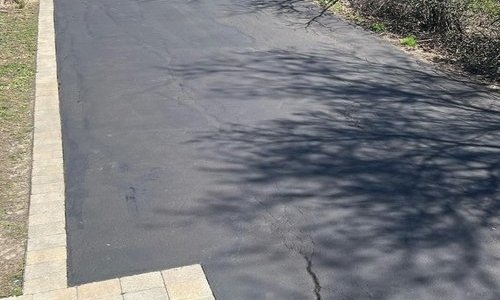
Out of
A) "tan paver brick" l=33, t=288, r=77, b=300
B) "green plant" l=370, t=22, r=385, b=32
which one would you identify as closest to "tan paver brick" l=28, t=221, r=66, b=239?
"tan paver brick" l=33, t=288, r=77, b=300

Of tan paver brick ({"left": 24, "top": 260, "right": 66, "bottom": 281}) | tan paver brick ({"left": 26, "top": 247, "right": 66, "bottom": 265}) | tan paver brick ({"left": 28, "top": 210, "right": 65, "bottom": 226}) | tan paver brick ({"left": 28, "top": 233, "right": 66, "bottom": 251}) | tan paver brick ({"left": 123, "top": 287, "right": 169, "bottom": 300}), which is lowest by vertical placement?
tan paver brick ({"left": 28, "top": 210, "right": 65, "bottom": 226})

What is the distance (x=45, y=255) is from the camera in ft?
13.7

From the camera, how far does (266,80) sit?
8086 mm

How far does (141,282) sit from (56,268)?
24.2 inches

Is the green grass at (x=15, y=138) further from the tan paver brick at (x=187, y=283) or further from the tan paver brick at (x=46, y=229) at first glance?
the tan paver brick at (x=187, y=283)

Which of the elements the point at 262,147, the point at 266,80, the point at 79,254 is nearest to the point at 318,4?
the point at 266,80

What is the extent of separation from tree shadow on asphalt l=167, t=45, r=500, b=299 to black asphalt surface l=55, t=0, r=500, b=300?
2 cm

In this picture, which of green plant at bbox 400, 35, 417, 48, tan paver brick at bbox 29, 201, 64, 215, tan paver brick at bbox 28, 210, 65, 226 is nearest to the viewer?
tan paver brick at bbox 28, 210, 65, 226

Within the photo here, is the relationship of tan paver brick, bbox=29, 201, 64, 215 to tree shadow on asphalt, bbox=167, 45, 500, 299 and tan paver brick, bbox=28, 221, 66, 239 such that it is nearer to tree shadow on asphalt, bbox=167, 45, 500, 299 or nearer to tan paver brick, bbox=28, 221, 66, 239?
tan paver brick, bbox=28, 221, 66, 239

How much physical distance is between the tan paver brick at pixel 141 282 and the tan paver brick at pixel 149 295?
0.13ft

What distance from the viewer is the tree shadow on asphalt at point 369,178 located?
4.23m

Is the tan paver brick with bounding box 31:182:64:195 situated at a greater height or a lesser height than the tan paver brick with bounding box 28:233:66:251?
lesser

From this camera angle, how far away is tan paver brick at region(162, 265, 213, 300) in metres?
3.81

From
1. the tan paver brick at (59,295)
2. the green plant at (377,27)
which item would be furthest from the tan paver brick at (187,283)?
the green plant at (377,27)
